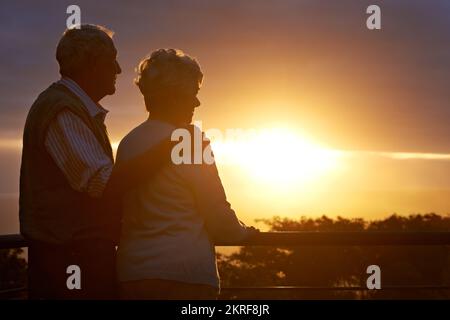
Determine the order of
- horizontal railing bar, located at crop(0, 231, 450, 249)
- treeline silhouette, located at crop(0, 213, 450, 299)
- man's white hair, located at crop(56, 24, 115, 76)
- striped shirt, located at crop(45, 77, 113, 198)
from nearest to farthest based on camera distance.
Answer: striped shirt, located at crop(45, 77, 113, 198) < man's white hair, located at crop(56, 24, 115, 76) < horizontal railing bar, located at crop(0, 231, 450, 249) < treeline silhouette, located at crop(0, 213, 450, 299)

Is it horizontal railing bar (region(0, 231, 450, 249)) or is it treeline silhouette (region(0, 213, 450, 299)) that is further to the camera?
treeline silhouette (region(0, 213, 450, 299))

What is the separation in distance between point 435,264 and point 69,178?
142ft

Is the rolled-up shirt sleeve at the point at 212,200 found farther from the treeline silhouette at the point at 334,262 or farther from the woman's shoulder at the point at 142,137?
the treeline silhouette at the point at 334,262

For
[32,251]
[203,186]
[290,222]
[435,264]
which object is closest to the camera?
[203,186]

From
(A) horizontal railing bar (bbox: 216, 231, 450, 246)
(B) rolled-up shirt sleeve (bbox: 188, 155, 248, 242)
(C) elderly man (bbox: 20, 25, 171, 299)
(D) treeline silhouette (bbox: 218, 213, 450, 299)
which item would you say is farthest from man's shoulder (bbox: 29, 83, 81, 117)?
(D) treeline silhouette (bbox: 218, 213, 450, 299)

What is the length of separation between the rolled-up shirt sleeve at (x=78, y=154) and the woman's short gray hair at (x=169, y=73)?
0.28 metres

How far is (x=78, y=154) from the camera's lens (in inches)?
101

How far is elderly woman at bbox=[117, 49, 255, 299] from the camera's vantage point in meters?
2.57

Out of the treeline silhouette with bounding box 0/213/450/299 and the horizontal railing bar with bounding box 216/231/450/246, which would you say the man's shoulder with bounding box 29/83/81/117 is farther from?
the treeline silhouette with bounding box 0/213/450/299

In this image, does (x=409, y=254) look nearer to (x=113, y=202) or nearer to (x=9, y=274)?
(x=9, y=274)

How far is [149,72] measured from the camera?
2.66 m

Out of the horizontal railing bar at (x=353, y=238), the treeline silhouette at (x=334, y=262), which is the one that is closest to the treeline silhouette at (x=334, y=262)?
the treeline silhouette at (x=334, y=262)

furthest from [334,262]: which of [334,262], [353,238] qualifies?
[353,238]
